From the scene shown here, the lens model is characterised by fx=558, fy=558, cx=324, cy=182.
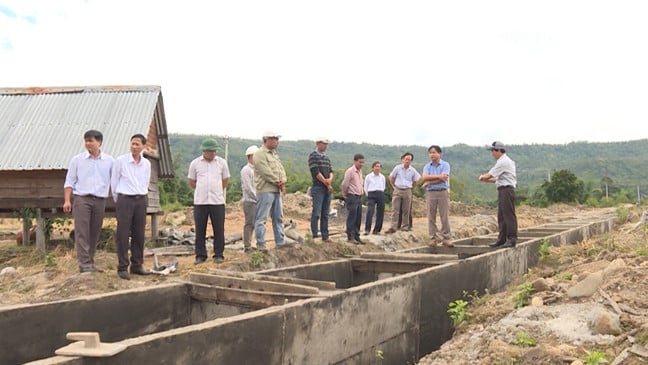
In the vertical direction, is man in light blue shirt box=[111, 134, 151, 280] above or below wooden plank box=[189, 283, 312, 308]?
above

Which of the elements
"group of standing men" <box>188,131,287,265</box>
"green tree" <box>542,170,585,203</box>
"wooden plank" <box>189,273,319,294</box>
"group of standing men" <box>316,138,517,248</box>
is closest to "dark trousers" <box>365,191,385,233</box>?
"group of standing men" <box>316,138,517,248</box>

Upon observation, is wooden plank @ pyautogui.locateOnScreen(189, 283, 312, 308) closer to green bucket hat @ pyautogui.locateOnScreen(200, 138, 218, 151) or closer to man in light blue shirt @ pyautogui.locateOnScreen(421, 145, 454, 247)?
green bucket hat @ pyautogui.locateOnScreen(200, 138, 218, 151)

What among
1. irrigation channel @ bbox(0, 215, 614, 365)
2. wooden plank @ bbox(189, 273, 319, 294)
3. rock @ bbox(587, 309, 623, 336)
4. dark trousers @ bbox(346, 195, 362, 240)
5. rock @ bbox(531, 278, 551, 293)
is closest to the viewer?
irrigation channel @ bbox(0, 215, 614, 365)

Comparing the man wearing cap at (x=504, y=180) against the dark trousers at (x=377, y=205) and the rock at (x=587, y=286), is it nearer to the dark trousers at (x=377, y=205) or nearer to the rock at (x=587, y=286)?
the rock at (x=587, y=286)

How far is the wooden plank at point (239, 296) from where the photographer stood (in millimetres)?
4355

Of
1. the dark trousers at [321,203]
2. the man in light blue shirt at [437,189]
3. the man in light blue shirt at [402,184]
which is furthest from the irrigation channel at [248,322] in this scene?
the man in light blue shirt at [402,184]

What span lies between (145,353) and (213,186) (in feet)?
15.5

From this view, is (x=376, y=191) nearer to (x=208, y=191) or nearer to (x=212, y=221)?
(x=212, y=221)

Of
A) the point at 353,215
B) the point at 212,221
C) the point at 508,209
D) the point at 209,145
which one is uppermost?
the point at 209,145

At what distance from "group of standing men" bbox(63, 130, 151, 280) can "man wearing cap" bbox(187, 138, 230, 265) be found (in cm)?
84

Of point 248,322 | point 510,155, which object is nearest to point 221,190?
point 248,322

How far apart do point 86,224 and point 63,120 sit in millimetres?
6552

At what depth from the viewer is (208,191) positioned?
7406mm

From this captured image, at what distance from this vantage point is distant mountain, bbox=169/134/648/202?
75.3 meters
